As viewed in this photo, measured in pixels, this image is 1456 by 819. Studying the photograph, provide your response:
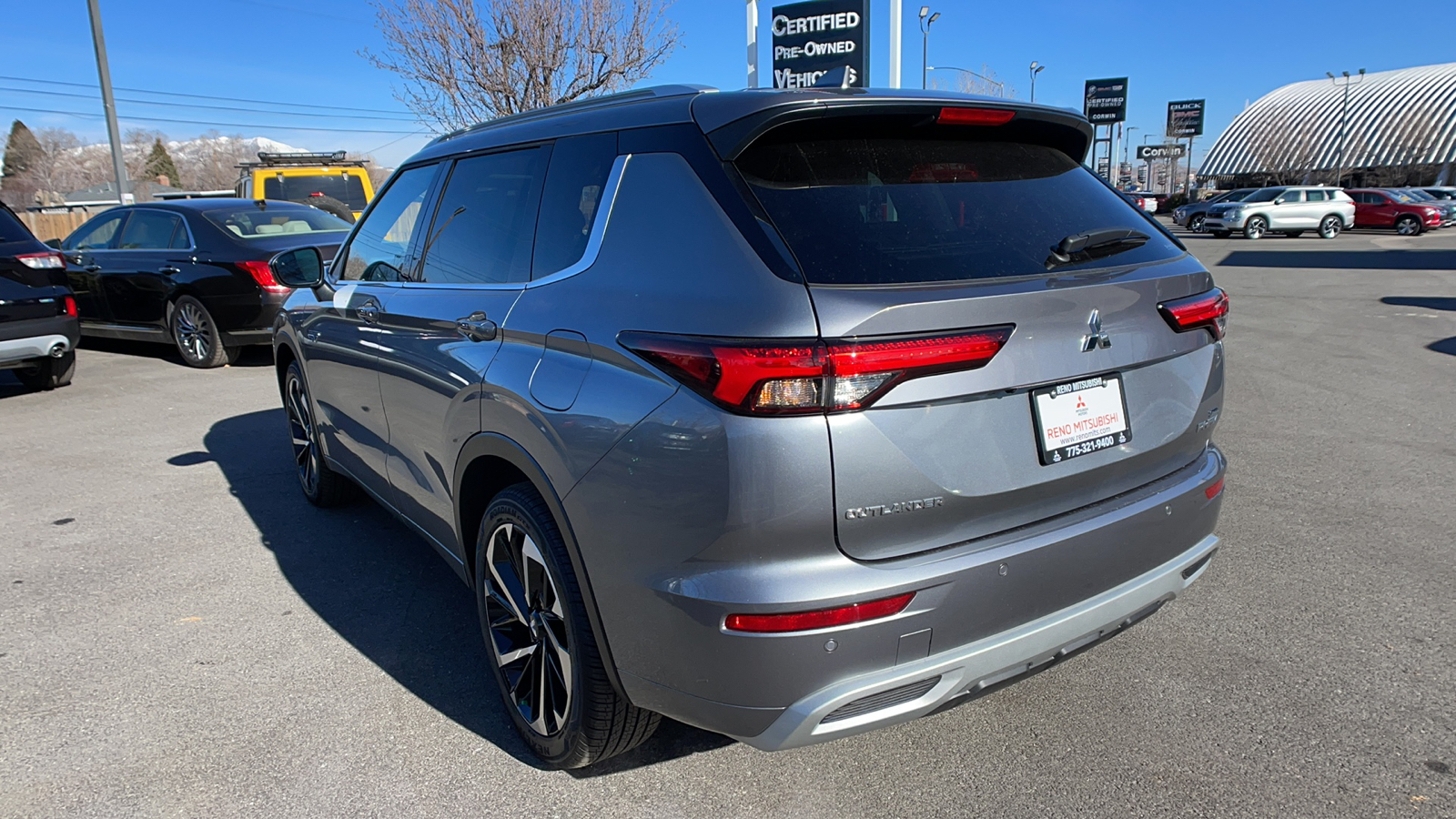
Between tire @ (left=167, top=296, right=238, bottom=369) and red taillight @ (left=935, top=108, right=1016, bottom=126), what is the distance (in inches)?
352

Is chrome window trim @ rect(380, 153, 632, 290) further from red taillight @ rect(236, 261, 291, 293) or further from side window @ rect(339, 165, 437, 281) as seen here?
red taillight @ rect(236, 261, 291, 293)

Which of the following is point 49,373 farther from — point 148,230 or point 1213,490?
point 1213,490

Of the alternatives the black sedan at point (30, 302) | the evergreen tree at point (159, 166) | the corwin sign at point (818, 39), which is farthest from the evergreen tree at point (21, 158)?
the black sedan at point (30, 302)

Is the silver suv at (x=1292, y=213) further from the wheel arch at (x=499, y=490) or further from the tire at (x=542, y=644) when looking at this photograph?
the tire at (x=542, y=644)

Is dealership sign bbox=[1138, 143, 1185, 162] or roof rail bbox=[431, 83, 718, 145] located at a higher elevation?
dealership sign bbox=[1138, 143, 1185, 162]

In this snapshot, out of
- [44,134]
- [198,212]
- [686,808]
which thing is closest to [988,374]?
[686,808]

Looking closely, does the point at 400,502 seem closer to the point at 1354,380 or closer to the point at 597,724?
the point at 597,724

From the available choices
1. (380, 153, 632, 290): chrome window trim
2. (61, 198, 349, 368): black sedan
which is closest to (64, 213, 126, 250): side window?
(61, 198, 349, 368): black sedan

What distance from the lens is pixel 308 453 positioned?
5.09 meters

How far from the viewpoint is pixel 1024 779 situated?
8.49ft

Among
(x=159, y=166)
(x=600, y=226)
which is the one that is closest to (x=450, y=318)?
(x=600, y=226)

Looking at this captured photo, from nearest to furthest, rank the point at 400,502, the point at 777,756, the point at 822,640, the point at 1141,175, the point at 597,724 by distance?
the point at 822,640 → the point at 597,724 → the point at 777,756 → the point at 400,502 → the point at 1141,175

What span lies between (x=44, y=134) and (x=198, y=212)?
104 meters

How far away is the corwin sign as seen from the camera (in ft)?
56.3
